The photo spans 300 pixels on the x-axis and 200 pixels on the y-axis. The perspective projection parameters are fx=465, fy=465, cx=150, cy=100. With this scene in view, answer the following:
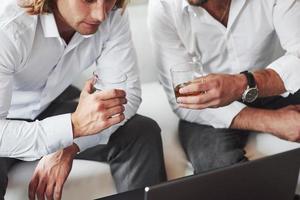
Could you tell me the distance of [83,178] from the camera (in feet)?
4.52

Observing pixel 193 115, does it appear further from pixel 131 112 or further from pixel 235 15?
pixel 235 15

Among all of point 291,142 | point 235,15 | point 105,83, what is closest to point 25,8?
point 105,83

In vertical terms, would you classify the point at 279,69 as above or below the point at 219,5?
below

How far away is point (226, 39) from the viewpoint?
1559 millimetres

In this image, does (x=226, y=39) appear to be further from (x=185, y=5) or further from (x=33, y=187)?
(x=33, y=187)

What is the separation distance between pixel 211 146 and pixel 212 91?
0.23 meters

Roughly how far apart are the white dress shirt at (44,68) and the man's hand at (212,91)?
0.83 feet

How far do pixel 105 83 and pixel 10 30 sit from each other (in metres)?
0.35

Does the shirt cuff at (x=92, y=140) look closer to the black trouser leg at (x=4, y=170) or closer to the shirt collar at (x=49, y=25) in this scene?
the black trouser leg at (x=4, y=170)

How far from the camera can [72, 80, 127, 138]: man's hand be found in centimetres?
116

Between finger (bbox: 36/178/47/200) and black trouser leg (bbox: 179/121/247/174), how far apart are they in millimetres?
458

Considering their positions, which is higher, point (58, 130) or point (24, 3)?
point (24, 3)

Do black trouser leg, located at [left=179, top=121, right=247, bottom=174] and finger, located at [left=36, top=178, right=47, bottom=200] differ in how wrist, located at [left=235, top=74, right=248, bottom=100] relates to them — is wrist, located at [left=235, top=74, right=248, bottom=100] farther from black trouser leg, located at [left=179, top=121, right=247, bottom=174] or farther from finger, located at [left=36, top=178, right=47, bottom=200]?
finger, located at [left=36, top=178, right=47, bottom=200]

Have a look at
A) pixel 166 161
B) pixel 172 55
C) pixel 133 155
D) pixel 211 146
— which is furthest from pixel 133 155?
pixel 172 55
